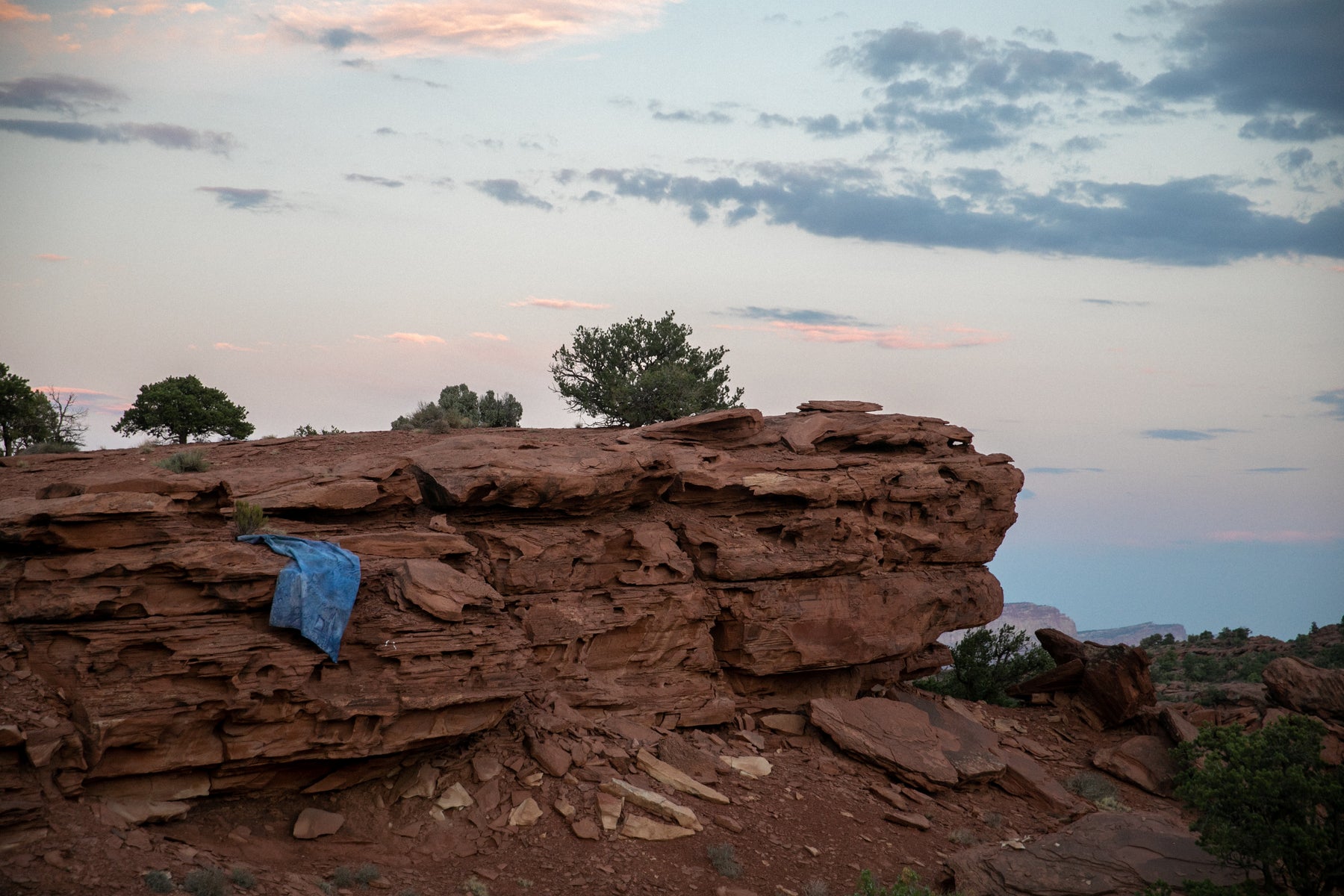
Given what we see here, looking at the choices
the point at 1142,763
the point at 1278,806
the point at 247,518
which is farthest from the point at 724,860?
the point at 1142,763

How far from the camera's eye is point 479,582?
612 inches

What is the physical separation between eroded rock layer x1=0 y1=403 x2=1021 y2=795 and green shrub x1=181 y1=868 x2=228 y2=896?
6.68ft

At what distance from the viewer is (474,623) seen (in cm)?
1503

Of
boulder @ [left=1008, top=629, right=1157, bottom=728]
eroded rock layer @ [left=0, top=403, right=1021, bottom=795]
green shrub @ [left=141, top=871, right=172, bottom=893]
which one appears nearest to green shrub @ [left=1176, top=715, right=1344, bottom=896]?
eroded rock layer @ [left=0, top=403, right=1021, bottom=795]

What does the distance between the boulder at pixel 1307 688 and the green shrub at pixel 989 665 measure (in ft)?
20.0

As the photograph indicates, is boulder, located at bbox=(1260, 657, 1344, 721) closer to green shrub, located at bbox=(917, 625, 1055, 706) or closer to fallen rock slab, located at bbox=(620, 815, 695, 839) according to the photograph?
green shrub, located at bbox=(917, 625, 1055, 706)

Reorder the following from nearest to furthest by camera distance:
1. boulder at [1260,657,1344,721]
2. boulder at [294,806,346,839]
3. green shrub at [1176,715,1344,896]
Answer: boulder at [294,806,346,839] → green shrub at [1176,715,1344,896] → boulder at [1260,657,1344,721]

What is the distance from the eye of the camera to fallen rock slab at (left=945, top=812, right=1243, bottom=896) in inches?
559

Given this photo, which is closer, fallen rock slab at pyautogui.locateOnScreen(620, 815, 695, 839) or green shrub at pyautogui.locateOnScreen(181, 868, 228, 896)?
green shrub at pyautogui.locateOnScreen(181, 868, 228, 896)

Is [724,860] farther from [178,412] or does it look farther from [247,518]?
[178,412]

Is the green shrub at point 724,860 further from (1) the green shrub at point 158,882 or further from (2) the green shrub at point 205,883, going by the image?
(1) the green shrub at point 158,882

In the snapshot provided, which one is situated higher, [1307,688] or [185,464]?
[185,464]

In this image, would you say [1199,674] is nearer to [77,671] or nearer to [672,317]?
[672,317]

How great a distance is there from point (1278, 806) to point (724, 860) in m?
8.46
